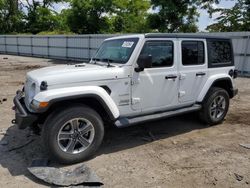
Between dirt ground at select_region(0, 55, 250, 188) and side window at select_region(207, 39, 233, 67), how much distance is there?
1.34 m

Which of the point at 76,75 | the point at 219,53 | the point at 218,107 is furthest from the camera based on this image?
Result: the point at 218,107

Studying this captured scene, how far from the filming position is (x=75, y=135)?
4660mm

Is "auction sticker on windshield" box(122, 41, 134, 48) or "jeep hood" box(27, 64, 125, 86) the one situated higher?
"auction sticker on windshield" box(122, 41, 134, 48)

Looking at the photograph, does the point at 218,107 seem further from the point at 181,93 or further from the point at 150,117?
the point at 150,117

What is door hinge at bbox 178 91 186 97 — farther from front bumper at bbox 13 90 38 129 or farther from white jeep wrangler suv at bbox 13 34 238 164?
front bumper at bbox 13 90 38 129

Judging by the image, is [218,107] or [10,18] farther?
[10,18]

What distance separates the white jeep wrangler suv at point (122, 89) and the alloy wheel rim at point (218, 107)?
2 centimetres

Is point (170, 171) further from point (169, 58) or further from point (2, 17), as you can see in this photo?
point (2, 17)

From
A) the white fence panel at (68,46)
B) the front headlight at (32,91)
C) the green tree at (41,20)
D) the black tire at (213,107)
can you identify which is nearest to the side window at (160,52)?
the black tire at (213,107)

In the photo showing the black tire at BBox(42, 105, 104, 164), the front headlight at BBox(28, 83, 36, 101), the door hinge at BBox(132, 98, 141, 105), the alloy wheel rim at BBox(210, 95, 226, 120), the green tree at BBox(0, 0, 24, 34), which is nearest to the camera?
the black tire at BBox(42, 105, 104, 164)

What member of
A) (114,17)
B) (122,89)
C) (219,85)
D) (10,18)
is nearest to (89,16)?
(114,17)

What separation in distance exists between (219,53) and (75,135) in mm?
3638

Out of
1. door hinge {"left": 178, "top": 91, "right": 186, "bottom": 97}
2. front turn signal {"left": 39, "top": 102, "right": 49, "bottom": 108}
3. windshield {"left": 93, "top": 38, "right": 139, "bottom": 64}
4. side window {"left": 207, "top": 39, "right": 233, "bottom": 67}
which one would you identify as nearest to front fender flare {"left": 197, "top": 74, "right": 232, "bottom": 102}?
side window {"left": 207, "top": 39, "right": 233, "bottom": 67}

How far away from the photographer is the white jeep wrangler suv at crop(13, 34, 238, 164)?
4.46 meters
